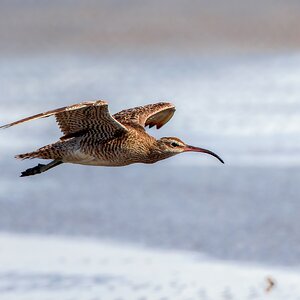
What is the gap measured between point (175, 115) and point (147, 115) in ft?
23.7

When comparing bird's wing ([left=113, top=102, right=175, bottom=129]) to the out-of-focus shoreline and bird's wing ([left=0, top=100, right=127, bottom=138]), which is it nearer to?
bird's wing ([left=0, top=100, right=127, bottom=138])

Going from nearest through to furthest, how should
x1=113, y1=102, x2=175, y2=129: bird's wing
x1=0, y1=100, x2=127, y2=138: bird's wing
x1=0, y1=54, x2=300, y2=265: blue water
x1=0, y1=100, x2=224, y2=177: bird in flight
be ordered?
x1=0, y1=100, x2=127, y2=138: bird's wing, x1=0, y1=100, x2=224, y2=177: bird in flight, x1=113, y1=102, x2=175, y2=129: bird's wing, x1=0, y1=54, x2=300, y2=265: blue water

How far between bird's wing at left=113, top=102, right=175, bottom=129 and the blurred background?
1.61 metres

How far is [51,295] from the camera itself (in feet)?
42.6

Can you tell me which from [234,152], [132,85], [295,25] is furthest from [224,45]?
[234,152]

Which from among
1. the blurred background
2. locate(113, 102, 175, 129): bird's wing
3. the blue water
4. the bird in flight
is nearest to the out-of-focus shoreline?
the blurred background

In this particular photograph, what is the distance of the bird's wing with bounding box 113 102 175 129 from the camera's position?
12.4 meters

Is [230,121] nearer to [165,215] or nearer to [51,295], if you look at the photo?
[165,215]

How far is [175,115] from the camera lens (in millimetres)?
19750

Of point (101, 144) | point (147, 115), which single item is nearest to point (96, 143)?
point (101, 144)

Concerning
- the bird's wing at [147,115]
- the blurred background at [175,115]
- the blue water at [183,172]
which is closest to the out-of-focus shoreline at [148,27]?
the blurred background at [175,115]

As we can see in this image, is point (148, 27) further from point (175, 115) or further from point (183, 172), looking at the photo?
point (183, 172)

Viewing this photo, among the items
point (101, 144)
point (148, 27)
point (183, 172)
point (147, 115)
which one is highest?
point (148, 27)

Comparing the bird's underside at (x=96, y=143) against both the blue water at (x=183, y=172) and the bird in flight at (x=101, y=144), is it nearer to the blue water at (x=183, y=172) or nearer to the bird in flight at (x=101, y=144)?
the bird in flight at (x=101, y=144)
